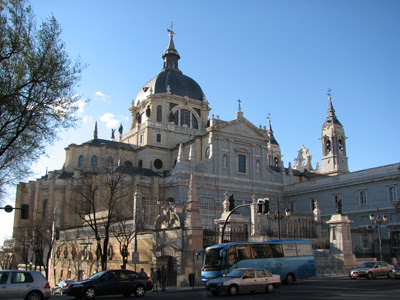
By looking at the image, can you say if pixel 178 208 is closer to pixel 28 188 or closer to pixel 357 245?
pixel 357 245

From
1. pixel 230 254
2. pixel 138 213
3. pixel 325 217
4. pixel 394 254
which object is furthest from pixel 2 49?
pixel 325 217

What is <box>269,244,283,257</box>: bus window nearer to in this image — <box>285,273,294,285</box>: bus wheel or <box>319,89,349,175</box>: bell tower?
<box>285,273,294,285</box>: bus wheel

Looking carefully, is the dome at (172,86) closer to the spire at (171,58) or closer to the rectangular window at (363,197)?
the spire at (171,58)

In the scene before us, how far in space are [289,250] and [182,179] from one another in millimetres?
30276

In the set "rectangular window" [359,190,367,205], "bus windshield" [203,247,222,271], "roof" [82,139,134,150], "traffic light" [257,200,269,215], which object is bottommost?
"bus windshield" [203,247,222,271]

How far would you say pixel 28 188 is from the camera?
53781mm

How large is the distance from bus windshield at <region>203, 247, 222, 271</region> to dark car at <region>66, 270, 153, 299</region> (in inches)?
117

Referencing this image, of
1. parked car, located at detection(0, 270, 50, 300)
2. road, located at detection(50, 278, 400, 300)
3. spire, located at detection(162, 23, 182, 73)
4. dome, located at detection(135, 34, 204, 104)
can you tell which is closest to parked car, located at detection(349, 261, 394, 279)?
road, located at detection(50, 278, 400, 300)

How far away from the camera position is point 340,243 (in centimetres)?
2842

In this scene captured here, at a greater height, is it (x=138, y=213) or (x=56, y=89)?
(x=56, y=89)

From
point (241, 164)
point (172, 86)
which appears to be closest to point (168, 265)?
point (241, 164)

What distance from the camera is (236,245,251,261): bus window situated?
19250 mm

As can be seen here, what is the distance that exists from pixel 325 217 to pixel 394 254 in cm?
1704

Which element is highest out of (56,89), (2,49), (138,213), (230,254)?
(2,49)
